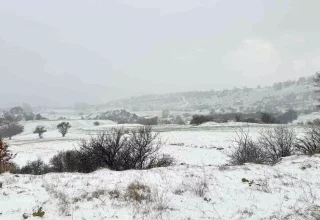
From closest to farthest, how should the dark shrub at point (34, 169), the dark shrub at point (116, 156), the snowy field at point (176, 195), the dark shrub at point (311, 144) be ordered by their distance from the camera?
1. the snowy field at point (176, 195)
2. the dark shrub at point (116, 156)
3. the dark shrub at point (311, 144)
4. the dark shrub at point (34, 169)

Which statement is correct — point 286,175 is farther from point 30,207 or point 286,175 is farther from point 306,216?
point 30,207

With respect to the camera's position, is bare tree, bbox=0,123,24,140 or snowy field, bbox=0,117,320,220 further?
bare tree, bbox=0,123,24,140

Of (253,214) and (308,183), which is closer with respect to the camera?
(253,214)

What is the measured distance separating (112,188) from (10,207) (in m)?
2.38

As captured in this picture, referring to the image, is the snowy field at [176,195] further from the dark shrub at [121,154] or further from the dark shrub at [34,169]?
the dark shrub at [34,169]

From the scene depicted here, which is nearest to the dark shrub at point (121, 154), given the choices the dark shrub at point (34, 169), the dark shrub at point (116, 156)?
the dark shrub at point (116, 156)

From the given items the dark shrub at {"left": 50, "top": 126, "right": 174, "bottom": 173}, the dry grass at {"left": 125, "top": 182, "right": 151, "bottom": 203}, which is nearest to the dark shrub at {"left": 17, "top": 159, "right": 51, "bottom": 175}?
the dark shrub at {"left": 50, "top": 126, "right": 174, "bottom": 173}

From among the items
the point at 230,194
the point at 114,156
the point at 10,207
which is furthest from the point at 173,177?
the point at 114,156

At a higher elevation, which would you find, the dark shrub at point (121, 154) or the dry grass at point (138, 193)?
the dry grass at point (138, 193)

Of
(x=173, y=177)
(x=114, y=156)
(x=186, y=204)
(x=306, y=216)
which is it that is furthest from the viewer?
(x=114, y=156)

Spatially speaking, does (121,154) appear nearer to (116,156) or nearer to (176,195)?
(116,156)

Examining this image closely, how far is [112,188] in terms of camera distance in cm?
788

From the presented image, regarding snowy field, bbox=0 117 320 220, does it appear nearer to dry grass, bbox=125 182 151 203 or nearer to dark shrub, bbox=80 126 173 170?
dry grass, bbox=125 182 151 203

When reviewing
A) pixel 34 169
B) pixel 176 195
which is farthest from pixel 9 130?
pixel 176 195
